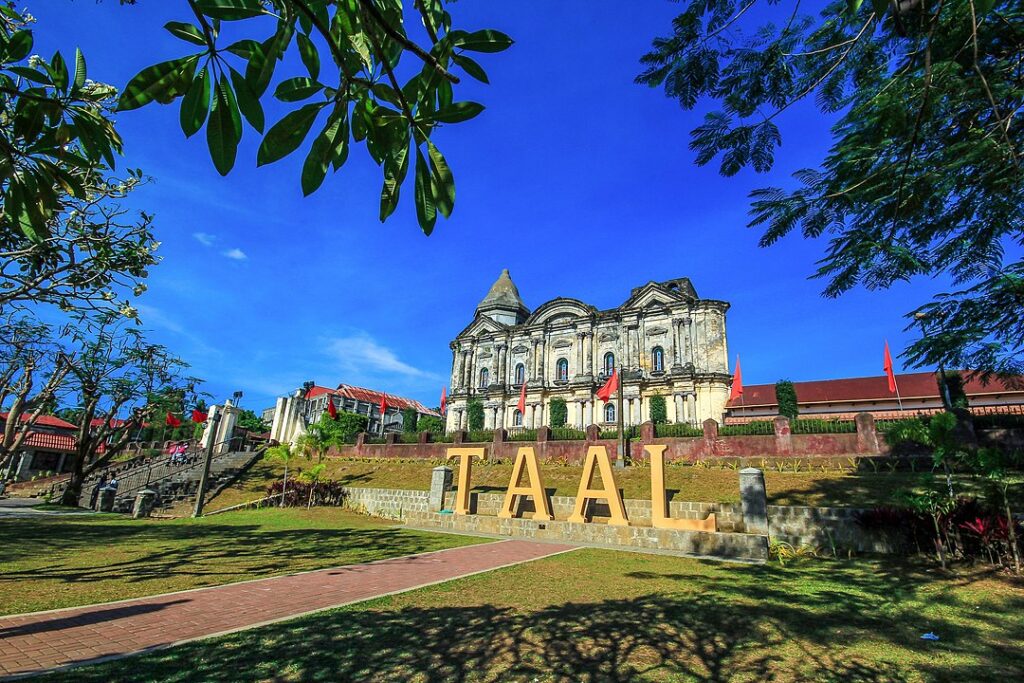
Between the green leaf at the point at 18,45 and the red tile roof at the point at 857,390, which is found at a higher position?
the red tile roof at the point at 857,390

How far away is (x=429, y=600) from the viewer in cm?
579

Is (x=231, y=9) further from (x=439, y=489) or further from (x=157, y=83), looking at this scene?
(x=439, y=489)

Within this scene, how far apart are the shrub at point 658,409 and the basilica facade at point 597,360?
1.55 ft

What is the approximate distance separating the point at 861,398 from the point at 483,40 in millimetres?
36116

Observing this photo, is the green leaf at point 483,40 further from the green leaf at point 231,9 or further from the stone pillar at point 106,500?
the stone pillar at point 106,500

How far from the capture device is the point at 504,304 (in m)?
44.6

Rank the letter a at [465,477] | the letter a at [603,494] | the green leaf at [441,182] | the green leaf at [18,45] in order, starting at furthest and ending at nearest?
the letter a at [465,477], the letter a at [603,494], the green leaf at [18,45], the green leaf at [441,182]

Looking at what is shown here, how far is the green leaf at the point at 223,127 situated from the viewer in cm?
126

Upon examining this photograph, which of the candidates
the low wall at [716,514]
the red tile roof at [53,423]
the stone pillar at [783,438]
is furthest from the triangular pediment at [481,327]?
the red tile roof at [53,423]

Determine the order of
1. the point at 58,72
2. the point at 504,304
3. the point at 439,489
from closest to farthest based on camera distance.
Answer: the point at 58,72 < the point at 439,489 < the point at 504,304

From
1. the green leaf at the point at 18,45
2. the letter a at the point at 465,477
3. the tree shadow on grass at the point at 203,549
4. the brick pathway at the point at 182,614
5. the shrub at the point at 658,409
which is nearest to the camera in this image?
the green leaf at the point at 18,45

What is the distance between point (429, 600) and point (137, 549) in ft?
23.2

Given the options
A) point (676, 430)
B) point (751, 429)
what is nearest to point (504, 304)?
point (676, 430)

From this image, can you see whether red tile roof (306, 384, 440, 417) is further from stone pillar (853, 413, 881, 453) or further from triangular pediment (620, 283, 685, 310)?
stone pillar (853, 413, 881, 453)
